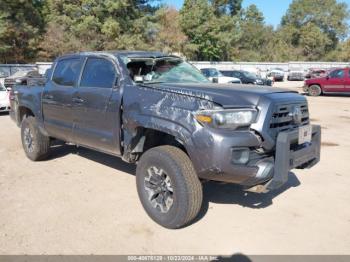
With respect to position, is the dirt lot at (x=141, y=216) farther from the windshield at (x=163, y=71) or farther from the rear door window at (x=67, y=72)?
the windshield at (x=163, y=71)

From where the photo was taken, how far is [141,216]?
4527 mm

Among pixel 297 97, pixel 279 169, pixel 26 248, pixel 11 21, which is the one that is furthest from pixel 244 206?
pixel 11 21

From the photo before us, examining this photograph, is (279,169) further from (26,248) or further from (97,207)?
(26,248)

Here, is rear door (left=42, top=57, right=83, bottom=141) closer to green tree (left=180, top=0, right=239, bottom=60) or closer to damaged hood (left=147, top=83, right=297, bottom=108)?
damaged hood (left=147, top=83, right=297, bottom=108)

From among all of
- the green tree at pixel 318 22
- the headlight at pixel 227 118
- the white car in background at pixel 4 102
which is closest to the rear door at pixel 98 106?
the headlight at pixel 227 118

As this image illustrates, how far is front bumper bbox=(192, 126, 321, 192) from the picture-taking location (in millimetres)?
3740

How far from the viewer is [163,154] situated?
4.18 metres

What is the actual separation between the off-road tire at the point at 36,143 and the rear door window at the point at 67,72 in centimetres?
97

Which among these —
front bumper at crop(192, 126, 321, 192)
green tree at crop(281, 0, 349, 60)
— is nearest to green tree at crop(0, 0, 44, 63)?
front bumper at crop(192, 126, 321, 192)

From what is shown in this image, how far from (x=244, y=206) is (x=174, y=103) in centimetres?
167

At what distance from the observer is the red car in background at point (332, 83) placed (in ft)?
71.6

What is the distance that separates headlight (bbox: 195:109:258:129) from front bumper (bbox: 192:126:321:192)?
0.12 m

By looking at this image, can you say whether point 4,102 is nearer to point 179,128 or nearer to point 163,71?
point 163,71

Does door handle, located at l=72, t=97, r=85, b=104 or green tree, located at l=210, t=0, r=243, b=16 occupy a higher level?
green tree, located at l=210, t=0, r=243, b=16
